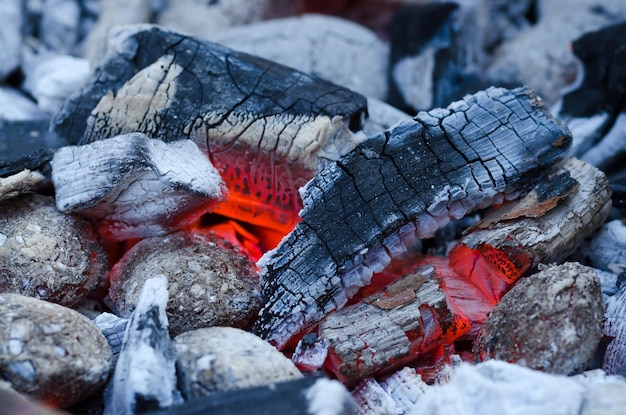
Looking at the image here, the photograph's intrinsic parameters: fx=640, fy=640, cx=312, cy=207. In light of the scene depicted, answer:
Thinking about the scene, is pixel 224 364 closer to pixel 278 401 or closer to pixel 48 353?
pixel 278 401

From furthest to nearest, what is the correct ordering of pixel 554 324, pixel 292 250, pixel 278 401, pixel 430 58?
pixel 430 58
pixel 292 250
pixel 554 324
pixel 278 401

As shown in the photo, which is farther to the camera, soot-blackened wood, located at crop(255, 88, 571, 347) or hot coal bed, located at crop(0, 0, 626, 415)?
soot-blackened wood, located at crop(255, 88, 571, 347)

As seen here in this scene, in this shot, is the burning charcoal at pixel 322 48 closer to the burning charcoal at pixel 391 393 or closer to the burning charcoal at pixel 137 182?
the burning charcoal at pixel 137 182

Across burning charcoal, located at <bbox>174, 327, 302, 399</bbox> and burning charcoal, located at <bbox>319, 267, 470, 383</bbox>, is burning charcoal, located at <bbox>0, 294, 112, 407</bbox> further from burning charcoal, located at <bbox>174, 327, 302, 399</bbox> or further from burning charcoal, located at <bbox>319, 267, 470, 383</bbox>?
burning charcoal, located at <bbox>319, 267, 470, 383</bbox>

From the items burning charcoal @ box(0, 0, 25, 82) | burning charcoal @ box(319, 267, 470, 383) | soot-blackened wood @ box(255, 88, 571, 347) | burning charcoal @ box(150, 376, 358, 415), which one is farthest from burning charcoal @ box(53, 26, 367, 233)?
burning charcoal @ box(0, 0, 25, 82)

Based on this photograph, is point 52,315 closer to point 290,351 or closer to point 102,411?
point 102,411

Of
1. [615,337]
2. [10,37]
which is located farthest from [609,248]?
[10,37]

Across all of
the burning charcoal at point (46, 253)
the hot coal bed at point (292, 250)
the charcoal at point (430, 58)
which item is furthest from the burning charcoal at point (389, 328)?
the charcoal at point (430, 58)
